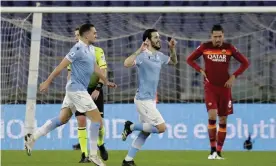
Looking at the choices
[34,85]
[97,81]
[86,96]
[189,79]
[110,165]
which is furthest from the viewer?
[189,79]

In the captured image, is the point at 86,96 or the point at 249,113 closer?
the point at 86,96

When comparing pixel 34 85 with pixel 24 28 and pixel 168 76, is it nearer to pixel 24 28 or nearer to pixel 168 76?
pixel 24 28

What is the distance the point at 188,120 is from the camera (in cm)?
1609

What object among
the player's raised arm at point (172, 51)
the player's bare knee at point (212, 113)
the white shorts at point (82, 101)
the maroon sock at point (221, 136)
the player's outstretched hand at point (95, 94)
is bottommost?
the maroon sock at point (221, 136)

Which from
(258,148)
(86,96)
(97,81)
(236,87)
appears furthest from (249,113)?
(86,96)

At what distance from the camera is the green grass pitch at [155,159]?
1160 cm

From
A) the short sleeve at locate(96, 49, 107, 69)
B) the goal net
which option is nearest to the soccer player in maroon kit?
the short sleeve at locate(96, 49, 107, 69)

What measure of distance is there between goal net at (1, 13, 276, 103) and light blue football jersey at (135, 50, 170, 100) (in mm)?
7241

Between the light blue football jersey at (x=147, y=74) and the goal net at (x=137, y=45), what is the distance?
724cm

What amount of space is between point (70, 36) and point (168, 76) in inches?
96.4

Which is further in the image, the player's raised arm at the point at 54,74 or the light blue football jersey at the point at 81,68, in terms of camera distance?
the light blue football jersey at the point at 81,68

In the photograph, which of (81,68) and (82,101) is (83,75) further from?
(82,101)

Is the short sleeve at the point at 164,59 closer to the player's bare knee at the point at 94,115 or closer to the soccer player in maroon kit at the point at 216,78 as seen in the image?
the player's bare knee at the point at 94,115

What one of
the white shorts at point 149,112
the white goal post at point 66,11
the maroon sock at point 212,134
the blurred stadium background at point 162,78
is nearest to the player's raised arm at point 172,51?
the white shorts at point 149,112
